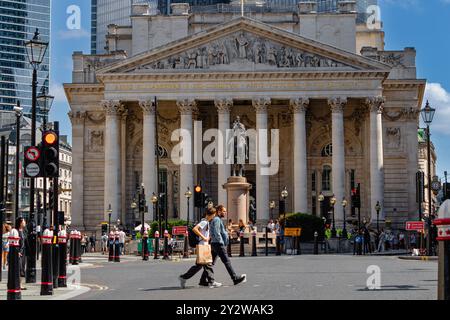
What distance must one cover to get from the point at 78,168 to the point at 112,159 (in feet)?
21.3

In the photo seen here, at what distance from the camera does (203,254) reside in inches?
864

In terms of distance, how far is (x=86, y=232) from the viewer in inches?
3152

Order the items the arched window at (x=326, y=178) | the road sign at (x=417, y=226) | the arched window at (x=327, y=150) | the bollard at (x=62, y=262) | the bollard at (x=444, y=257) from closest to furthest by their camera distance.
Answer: the bollard at (x=444, y=257)
the bollard at (x=62, y=262)
the road sign at (x=417, y=226)
the arched window at (x=326, y=178)
the arched window at (x=327, y=150)

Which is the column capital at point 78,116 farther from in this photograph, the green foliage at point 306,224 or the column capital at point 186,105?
the green foliage at point 306,224

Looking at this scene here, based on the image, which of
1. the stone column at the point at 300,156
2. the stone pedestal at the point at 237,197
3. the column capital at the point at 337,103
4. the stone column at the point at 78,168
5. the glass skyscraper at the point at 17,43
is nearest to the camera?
the stone pedestal at the point at 237,197

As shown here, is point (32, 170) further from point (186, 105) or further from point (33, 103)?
point (186, 105)

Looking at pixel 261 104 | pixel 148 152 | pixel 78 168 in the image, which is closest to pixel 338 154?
pixel 261 104

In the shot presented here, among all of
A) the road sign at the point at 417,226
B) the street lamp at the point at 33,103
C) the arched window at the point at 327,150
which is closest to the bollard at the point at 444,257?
the street lamp at the point at 33,103

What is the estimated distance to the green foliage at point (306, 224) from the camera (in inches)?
2537

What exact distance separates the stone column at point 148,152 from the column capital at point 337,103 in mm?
15329

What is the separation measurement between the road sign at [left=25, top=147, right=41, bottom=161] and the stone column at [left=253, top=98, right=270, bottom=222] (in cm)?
5353

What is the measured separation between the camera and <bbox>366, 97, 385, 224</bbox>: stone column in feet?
247
